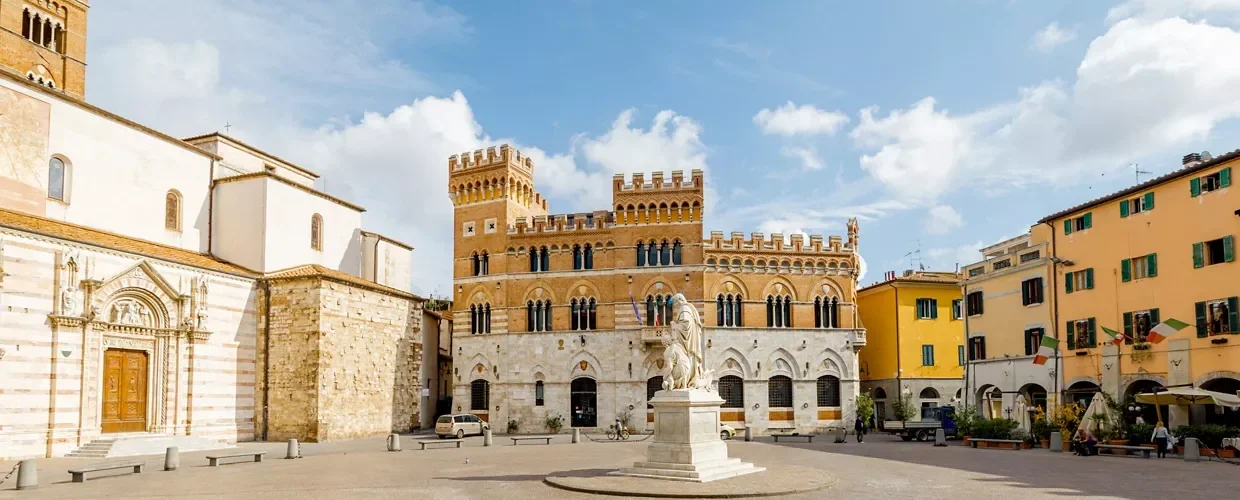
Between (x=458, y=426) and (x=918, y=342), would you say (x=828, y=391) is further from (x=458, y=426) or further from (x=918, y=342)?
(x=458, y=426)

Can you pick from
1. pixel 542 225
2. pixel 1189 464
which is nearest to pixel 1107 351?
pixel 1189 464

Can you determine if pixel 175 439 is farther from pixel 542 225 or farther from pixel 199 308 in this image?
pixel 542 225

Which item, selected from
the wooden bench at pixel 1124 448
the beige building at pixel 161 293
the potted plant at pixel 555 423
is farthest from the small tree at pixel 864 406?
the beige building at pixel 161 293

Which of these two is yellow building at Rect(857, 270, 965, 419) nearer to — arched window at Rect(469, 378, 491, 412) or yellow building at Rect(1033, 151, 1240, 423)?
yellow building at Rect(1033, 151, 1240, 423)

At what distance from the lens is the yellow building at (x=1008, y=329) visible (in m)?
37.5

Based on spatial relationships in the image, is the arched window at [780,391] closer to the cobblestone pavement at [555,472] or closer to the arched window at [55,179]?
the cobblestone pavement at [555,472]

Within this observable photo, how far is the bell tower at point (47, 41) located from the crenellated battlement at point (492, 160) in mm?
17811

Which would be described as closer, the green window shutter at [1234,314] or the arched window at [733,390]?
the green window shutter at [1234,314]

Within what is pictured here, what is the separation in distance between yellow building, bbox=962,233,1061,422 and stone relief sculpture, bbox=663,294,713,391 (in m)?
19.1

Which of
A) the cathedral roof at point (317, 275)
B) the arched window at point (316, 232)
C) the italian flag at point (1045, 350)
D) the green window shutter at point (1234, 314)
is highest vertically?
the arched window at point (316, 232)

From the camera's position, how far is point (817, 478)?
62.7 feet

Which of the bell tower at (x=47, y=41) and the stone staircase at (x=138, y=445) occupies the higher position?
the bell tower at (x=47, y=41)

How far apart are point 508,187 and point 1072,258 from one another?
87.0 ft

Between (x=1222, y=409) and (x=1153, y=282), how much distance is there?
4.67m
